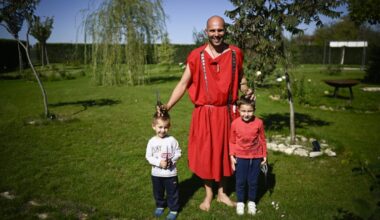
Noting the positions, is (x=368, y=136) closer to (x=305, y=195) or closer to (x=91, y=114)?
(x=305, y=195)

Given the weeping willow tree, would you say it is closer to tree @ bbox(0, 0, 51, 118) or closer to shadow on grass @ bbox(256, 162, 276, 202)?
tree @ bbox(0, 0, 51, 118)

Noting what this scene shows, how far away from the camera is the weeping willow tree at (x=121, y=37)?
50.7 ft

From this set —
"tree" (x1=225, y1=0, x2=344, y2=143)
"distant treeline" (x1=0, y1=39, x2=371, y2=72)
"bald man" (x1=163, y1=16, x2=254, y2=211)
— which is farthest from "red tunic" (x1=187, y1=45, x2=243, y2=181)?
"distant treeline" (x1=0, y1=39, x2=371, y2=72)

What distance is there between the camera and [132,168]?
5102 mm

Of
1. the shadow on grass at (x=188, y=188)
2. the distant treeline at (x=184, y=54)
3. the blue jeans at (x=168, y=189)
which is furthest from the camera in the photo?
the distant treeline at (x=184, y=54)

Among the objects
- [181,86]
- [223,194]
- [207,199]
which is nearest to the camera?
[181,86]

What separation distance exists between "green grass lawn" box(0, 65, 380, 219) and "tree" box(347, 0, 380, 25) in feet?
20.7

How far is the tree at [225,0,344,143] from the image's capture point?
17.8 feet

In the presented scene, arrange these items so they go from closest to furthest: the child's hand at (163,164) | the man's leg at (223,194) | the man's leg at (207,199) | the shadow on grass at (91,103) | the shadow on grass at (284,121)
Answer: the child's hand at (163,164) → the man's leg at (207,199) → the man's leg at (223,194) → the shadow on grass at (284,121) → the shadow on grass at (91,103)

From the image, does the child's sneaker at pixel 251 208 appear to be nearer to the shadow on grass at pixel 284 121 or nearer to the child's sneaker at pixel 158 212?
the child's sneaker at pixel 158 212

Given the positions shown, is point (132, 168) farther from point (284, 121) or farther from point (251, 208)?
point (284, 121)

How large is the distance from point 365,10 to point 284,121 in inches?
369

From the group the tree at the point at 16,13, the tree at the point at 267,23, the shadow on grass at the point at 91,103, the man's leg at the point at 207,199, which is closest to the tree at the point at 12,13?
the tree at the point at 16,13

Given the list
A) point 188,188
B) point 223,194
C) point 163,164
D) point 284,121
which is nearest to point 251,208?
point 223,194
